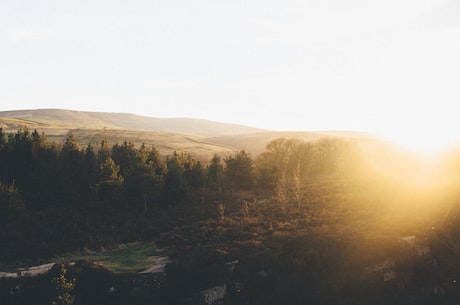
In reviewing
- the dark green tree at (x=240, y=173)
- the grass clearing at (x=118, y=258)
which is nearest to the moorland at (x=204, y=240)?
the grass clearing at (x=118, y=258)

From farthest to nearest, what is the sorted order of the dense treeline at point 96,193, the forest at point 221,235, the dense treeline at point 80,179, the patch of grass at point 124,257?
the dense treeline at point 80,179, the dense treeline at point 96,193, the patch of grass at point 124,257, the forest at point 221,235

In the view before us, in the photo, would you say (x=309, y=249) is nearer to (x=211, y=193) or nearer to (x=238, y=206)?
(x=238, y=206)

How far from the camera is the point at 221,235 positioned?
31.2 meters

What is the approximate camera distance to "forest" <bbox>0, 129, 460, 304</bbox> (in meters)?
20.6

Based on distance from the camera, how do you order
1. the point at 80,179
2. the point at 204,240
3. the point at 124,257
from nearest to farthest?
the point at 124,257 → the point at 204,240 → the point at 80,179

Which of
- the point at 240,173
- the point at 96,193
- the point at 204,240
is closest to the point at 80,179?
the point at 96,193

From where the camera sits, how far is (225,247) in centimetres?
2673

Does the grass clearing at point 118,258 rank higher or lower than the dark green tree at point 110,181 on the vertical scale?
lower

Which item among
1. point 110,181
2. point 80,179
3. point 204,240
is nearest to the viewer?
point 204,240

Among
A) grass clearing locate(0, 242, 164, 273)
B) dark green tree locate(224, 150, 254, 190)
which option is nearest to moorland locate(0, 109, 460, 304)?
grass clearing locate(0, 242, 164, 273)

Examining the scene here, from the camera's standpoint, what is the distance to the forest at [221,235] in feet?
67.5

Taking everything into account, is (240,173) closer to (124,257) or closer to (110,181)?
(110,181)

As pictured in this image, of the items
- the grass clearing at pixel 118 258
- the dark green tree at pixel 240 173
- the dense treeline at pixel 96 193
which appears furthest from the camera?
the dark green tree at pixel 240 173

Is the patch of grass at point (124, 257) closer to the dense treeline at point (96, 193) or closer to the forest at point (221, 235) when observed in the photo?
the forest at point (221, 235)
